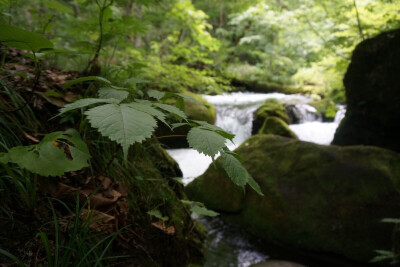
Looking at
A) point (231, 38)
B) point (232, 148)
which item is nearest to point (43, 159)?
point (232, 148)

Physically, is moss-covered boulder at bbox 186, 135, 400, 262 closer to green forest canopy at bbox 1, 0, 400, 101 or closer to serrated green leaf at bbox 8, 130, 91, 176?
green forest canopy at bbox 1, 0, 400, 101

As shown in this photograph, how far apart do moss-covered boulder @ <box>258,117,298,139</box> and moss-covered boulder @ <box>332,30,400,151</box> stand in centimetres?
145

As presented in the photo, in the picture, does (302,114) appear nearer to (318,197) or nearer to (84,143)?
(318,197)

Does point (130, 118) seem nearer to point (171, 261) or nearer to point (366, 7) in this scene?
point (171, 261)

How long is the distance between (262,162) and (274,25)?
11.8 metres

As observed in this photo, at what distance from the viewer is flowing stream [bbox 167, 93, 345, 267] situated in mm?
2709

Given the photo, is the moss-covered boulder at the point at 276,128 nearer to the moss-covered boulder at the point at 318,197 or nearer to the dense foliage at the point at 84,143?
the moss-covered boulder at the point at 318,197

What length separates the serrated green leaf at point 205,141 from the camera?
621 millimetres

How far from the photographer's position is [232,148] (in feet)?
19.8

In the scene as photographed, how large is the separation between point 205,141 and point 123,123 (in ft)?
0.72

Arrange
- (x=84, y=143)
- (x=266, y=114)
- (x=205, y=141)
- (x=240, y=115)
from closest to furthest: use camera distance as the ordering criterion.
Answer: (x=205, y=141) → (x=84, y=143) → (x=266, y=114) → (x=240, y=115)

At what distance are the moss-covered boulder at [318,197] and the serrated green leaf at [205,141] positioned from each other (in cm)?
253

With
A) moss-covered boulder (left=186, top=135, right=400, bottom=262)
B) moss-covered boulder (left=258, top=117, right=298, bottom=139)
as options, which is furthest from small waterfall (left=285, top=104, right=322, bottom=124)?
moss-covered boulder (left=186, top=135, right=400, bottom=262)

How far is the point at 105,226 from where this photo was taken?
3.56ft
